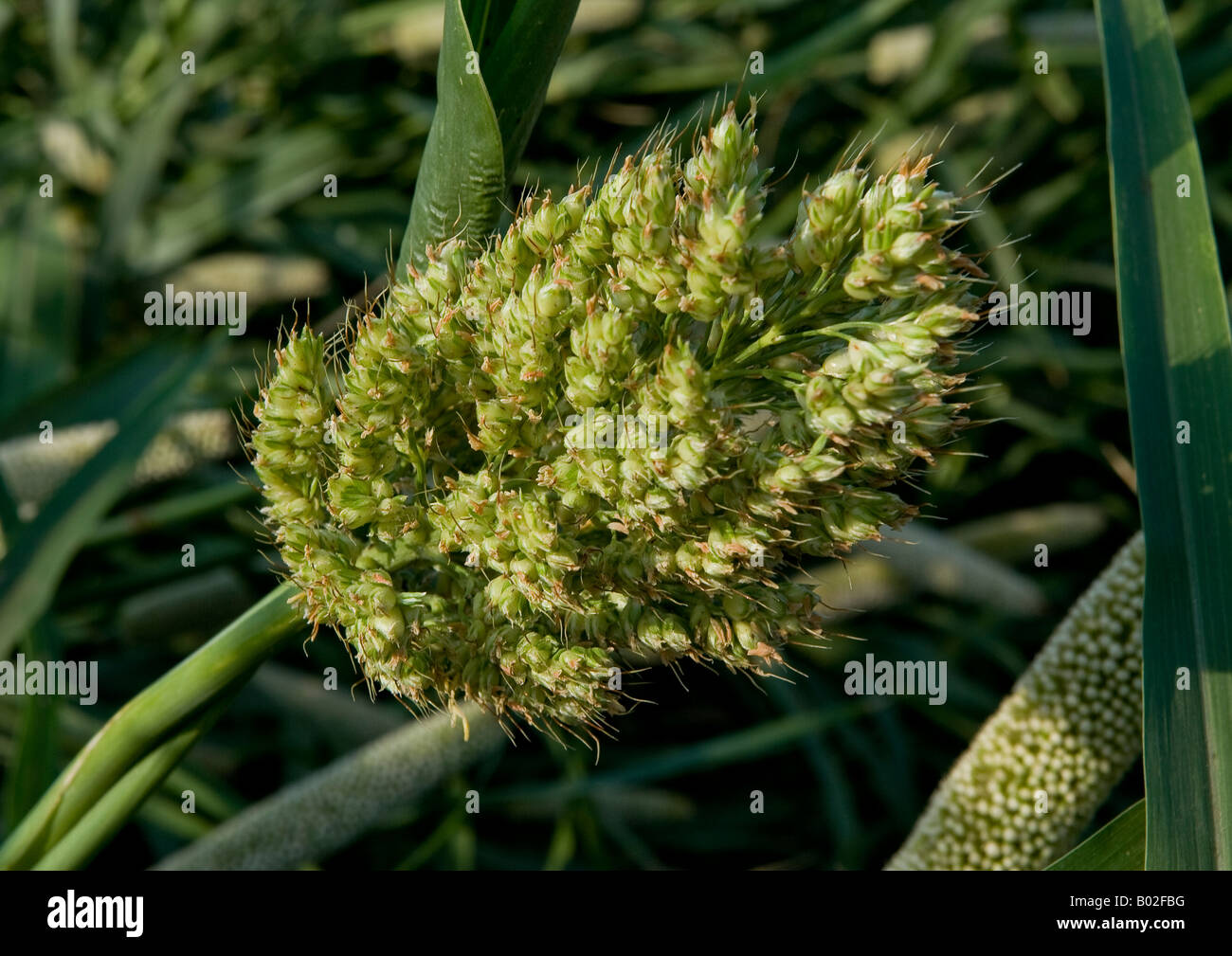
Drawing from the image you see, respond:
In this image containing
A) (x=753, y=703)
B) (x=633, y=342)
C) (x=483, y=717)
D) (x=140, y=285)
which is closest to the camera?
(x=633, y=342)

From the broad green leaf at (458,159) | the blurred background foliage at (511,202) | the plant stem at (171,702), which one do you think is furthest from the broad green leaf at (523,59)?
the blurred background foliage at (511,202)

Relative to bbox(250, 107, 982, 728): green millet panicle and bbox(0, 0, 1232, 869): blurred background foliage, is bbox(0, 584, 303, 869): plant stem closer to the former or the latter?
bbox(250, 107, 982, 728): green millet panicle

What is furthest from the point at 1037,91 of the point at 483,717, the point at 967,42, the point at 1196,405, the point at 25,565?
the point at 25,565

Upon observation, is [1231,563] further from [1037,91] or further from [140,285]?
[140,285]

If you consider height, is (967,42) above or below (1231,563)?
above

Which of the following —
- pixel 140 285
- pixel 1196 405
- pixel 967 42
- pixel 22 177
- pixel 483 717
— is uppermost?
pixel 967 42

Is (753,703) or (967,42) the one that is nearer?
(753,703)
